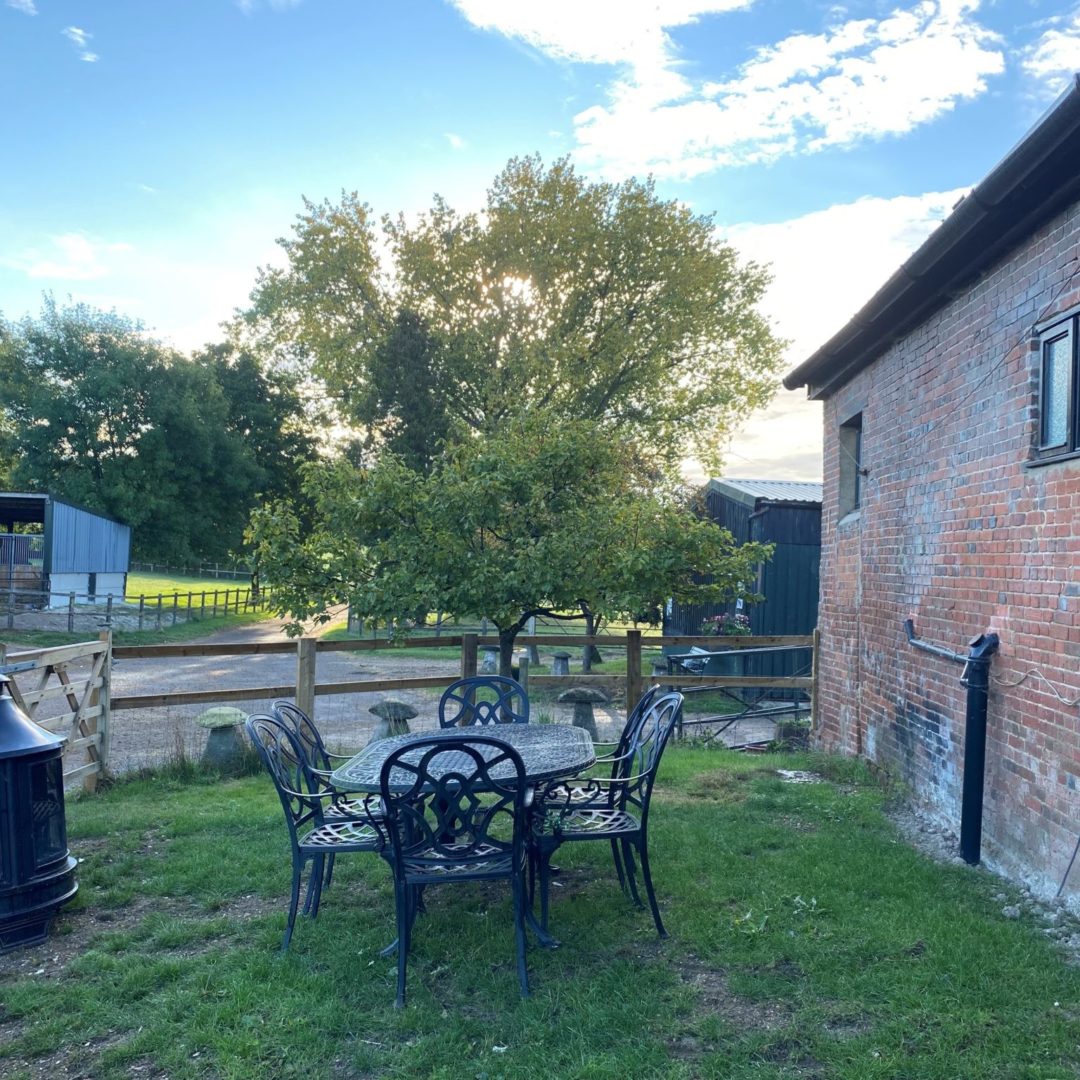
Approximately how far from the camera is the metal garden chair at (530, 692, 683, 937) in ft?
12.6

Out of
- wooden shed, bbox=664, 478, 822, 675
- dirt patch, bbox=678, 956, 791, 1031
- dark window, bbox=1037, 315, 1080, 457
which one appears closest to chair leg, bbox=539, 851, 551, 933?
dirt patch, bbox=678, 956, 791, 1031

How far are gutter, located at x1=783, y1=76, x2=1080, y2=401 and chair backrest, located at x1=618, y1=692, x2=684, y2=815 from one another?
9.75 ft

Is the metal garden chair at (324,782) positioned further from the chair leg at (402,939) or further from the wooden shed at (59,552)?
the wooden shed at (59,552)

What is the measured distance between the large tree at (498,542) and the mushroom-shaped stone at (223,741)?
110 cm

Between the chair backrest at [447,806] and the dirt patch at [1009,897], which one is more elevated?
the chair backrest at [447,806]

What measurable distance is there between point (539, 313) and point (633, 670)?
51.3 ft

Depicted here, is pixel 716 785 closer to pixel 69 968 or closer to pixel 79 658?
pixel 69 968

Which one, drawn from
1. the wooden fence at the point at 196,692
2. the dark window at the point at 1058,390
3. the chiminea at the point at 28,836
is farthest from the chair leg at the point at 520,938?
the dark window at the point at 1058,390

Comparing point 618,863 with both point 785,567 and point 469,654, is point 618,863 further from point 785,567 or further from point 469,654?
point 785,567

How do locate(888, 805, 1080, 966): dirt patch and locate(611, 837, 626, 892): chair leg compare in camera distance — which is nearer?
locate(888, 805, 1080, 966): dirt patch

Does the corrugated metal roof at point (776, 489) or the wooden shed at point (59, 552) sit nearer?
the corrugated metal roof at point (776, 489)

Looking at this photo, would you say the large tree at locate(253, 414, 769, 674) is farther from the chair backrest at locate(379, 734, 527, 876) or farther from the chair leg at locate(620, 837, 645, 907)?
the chair backrest at locate(379, 734, 527, 876)

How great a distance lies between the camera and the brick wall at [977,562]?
162 inches

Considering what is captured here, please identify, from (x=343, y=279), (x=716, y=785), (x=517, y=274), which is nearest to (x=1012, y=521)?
(x=716, y=785)
